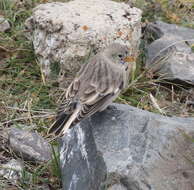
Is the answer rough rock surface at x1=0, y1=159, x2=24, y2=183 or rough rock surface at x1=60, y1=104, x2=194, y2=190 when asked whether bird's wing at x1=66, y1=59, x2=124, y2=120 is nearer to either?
rough rock surface at x1=60, y1=104, x2=194, y2=190

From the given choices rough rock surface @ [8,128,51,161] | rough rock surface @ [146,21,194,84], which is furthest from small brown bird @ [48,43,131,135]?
rough rock surface @ [146,21,194,84]

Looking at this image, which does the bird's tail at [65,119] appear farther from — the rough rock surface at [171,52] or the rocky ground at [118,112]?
the rough rock surface at [171,52]

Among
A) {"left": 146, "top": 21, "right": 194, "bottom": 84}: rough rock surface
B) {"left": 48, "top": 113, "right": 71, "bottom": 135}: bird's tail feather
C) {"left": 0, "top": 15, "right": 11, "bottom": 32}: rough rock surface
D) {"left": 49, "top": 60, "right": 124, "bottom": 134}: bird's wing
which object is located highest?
{"left": 49, "top": 60, "right": 124, "bottom": 134}: bird's wing

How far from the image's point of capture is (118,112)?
4684 millimetres

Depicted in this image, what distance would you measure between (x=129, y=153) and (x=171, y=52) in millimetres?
2782

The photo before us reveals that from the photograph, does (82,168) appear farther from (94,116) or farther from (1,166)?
(1,166)

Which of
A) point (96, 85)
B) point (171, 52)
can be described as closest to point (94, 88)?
point (96, 85)

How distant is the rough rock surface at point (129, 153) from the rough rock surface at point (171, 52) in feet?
5.45

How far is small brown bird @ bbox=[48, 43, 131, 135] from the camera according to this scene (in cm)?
425

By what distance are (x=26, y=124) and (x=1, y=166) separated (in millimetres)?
825

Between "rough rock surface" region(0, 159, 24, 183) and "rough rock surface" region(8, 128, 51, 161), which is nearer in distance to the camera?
"rough rock surface" region(0, 159, 24, 183)

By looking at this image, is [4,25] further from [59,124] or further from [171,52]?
[59,124]

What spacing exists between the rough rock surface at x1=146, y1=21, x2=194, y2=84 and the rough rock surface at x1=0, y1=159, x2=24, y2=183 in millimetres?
2252

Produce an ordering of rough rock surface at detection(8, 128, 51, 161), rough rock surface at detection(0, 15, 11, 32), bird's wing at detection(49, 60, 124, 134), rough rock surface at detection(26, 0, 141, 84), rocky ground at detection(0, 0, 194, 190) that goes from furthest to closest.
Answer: rough rock surface at detection(0, 15, 11, 32)
rough rock surface at detection(26, 0, 141, 84)
rough rock surface at detection(8, 128, 51, 161)
bird's wing at detection(49, 60, 124, 134)
rocky ground at detection(0, 0, 194, 190)
